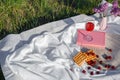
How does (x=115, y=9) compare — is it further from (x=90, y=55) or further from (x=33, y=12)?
(x=33, y=12)

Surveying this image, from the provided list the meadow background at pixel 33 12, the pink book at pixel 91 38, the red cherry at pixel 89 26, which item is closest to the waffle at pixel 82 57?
the pink book at pixel 91 38

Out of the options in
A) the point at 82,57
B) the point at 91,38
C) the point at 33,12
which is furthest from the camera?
the point at 33,12

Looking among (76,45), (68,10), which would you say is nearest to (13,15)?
(68,10)

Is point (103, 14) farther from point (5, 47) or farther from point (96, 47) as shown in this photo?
point (5, 47)

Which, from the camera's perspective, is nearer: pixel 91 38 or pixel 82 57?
pixel 82 57

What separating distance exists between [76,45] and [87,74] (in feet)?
1.53

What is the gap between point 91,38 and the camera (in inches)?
149

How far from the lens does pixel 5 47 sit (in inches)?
142

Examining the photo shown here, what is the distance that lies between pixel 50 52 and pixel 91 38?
1.84ft


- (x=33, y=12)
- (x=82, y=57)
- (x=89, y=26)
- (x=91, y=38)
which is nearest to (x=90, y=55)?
(x=82, y=57)

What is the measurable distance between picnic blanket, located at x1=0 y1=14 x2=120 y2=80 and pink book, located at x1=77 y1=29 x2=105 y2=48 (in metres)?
0.07

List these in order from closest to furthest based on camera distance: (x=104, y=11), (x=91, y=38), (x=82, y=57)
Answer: (x=82, y=57) → (x=91, y=38) → (x=104, y=11)

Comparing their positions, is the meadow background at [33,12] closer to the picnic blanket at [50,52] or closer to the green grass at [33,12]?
the green grass at [33,12]

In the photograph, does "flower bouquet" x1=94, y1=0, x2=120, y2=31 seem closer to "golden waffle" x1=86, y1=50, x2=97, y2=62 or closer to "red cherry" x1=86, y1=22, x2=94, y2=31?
"red cherry" x1=86, y1=22, x2=94, y2=31
